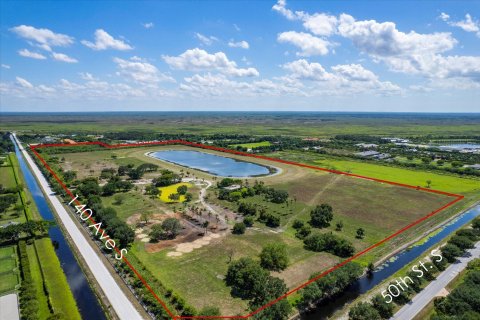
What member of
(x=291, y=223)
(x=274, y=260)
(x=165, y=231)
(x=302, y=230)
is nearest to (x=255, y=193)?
(x=291, y=223)

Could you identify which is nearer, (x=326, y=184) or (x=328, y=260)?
(x=328, y=260)

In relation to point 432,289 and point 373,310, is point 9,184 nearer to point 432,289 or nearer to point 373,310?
point 373,310

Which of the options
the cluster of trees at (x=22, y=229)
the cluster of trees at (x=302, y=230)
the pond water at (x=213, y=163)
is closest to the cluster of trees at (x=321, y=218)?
the cluster of trees at (x=302, y=230)

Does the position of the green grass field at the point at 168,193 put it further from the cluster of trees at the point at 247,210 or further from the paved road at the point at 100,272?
the paved road at the point at 100,272

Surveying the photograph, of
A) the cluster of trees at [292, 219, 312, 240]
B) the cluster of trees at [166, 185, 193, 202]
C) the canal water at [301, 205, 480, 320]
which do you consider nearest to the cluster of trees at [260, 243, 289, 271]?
the canal water at [301, 205, 480, 320]

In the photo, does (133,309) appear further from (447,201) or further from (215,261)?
(447,201)

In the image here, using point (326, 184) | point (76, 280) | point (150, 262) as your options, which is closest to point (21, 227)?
point (76, 280)
